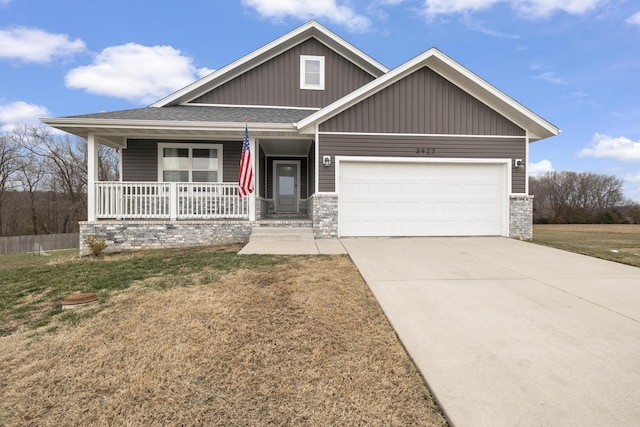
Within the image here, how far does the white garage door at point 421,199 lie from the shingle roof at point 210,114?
2.93 meters

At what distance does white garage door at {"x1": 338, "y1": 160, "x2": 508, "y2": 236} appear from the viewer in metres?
9.48

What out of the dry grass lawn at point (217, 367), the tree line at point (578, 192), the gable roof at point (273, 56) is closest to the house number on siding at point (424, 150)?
the gable roof at point (273, 56)

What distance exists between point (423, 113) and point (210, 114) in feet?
21.8

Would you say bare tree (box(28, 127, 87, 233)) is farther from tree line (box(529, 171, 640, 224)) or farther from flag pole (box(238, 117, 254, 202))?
tree line (box(529, 171, 640, 224))

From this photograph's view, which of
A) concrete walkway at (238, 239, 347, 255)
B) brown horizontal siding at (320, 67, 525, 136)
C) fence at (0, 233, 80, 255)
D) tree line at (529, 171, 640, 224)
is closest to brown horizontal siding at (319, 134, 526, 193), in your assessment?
brown horizontal siding at (320, 67, 525, 136)

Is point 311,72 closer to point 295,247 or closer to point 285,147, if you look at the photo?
point 285,147

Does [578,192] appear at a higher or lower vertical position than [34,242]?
higher

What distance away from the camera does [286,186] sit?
13266mm

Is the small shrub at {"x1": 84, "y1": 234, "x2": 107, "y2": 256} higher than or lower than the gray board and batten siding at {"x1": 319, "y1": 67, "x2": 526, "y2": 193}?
lower

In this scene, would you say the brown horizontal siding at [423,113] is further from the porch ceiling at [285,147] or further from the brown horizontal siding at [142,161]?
the brown horizontal siding at [142,161]

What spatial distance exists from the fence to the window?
726 inches

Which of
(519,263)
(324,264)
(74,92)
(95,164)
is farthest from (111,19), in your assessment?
(74,92)

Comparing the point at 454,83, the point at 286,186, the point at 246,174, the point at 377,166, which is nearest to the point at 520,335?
the point at 377,166

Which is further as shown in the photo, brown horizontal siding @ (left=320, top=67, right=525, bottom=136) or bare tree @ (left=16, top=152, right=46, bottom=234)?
bare tree @ (left=16, top=152, right=46, bottom=234)
